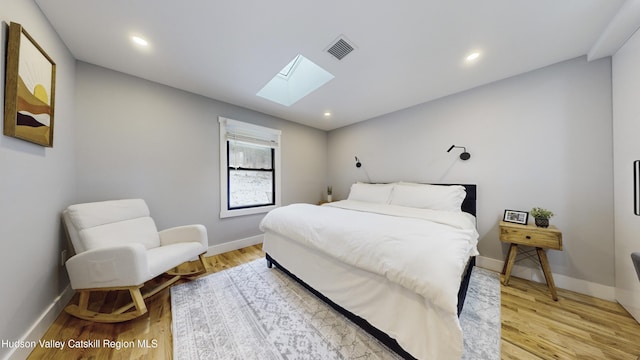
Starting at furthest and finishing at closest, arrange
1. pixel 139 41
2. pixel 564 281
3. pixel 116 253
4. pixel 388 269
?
pixel 564 281, pixel 139 41, pixel 116 253, pixel 388 269

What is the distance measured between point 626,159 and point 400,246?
7.23 ft

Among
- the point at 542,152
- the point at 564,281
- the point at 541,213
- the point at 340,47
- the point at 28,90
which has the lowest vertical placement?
the point at 564,281

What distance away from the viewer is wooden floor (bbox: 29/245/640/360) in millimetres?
1214

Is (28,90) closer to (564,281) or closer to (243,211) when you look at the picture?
(243,211)

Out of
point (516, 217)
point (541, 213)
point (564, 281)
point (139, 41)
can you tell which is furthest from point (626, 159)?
point (139, 41)

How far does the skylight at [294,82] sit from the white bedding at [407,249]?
5.73 ft

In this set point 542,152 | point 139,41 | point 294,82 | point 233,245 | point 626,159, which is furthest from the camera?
point 233,245

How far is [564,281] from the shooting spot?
1925 millimetres

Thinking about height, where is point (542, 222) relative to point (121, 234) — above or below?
above

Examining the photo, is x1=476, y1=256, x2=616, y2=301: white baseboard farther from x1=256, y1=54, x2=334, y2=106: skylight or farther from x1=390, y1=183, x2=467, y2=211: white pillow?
x1=256, y1=54, x2=334, y2=106: skylight

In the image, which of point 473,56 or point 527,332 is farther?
point 473,56

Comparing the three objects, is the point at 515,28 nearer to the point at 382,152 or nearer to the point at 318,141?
the point at 382,152

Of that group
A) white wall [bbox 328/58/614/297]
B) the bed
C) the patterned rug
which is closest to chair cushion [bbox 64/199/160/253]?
the patterned rug

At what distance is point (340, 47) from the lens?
173 centimetres
